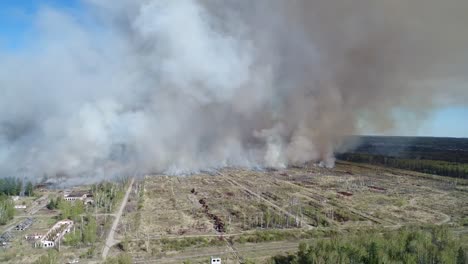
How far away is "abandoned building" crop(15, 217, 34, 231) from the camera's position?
18.1m

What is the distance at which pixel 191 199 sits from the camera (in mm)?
24797

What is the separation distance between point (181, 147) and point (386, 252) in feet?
89.8

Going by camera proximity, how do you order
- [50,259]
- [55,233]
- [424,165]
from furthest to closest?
[424,165] < [55,233] < [50,259]

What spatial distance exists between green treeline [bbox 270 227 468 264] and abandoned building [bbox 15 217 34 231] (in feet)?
40.9

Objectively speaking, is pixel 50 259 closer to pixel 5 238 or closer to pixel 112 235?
pixel 112 235

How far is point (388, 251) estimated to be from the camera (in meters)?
11.7

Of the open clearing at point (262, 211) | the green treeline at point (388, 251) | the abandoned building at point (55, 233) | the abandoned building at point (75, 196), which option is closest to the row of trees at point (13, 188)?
the abandoned building at point (75, 196)

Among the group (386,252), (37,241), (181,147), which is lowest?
(37,241)

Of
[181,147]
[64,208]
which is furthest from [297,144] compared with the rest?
[64,208]

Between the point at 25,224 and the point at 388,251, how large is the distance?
15712mm

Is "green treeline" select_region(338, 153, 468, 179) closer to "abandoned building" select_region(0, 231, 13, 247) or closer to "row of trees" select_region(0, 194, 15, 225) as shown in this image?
"row of trees" select_region(0, 194, 15, 225)

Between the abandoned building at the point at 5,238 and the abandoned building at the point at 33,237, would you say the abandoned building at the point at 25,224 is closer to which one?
the abandoned building at the point at 5,238

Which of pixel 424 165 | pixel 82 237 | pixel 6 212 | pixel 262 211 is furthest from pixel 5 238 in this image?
pixel 424 165

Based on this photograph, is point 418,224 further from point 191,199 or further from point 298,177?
point 298,177
